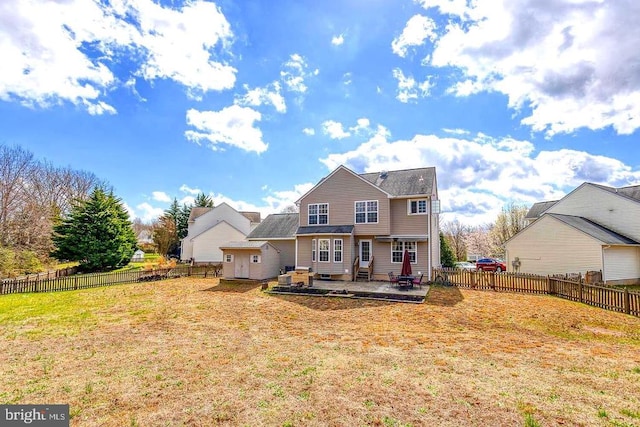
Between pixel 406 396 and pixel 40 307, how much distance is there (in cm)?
1750

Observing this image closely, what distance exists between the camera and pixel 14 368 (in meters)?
7.05

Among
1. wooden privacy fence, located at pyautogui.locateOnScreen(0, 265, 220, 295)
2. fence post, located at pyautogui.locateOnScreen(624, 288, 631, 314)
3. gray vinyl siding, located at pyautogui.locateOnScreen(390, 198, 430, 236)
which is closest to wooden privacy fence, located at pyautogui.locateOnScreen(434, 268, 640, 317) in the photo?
fence post, located at pyautogui.locateOnScreen(624, 288, 631, 314)

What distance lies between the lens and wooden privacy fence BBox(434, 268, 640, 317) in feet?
40.0

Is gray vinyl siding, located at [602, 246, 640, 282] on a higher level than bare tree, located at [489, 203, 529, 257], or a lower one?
lower

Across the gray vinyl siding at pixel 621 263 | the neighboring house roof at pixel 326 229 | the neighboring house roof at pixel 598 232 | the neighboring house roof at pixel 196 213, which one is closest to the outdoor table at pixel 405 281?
the neighboring house roof at pixel 326 229

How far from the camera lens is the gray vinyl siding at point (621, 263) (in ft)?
64.7

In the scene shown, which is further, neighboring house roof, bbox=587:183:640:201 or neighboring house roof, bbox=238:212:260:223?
neighboring house roof, bbox=238:212:260:223

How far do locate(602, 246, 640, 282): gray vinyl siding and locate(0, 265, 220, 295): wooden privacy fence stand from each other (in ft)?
93.4

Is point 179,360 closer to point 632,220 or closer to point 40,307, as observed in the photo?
point 40,307

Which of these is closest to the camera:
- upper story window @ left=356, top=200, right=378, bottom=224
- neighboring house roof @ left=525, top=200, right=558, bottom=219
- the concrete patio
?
the concrete patio

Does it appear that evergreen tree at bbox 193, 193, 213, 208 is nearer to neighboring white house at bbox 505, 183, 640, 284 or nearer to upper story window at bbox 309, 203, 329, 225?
upper story window at bbox 309, 203, 329, 225

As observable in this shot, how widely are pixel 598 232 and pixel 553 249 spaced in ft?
9.76

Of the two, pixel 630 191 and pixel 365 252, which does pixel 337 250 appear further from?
pixel 630 191

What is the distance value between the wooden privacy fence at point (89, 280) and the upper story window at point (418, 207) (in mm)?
16809
